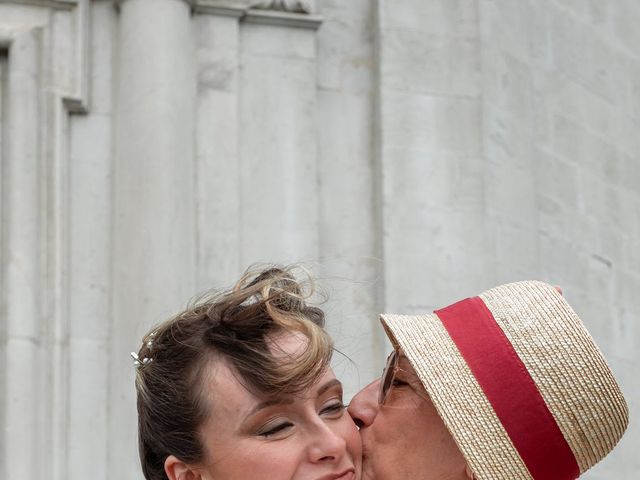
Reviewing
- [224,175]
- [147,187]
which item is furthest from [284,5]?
[147,187]

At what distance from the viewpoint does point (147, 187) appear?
5.20m

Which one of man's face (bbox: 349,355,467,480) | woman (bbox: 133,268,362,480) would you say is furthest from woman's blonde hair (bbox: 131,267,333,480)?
man's face (bbox: 349,355,467,480)

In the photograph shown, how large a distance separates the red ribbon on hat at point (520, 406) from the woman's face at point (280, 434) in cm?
30

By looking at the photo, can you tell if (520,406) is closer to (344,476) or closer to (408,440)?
(408,440)

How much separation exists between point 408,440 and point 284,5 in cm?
322

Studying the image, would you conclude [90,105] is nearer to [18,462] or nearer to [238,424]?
[18,462]

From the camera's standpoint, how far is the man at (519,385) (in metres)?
2.45

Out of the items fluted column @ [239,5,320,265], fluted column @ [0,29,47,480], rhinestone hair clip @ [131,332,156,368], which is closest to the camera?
rhinestone hair clip @ [131,332,156,368]

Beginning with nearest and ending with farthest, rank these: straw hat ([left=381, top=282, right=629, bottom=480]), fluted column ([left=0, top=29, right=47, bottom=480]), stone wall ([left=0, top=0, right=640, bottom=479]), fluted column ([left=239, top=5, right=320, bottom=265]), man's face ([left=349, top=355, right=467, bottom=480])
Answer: straw hat ([left=381, top=282, right=629, bottom=480]) < man's face ([left=349, top=355, right=467, bottom=480]) < fluted column ([left=0, top=29, right=47, bottom=480]) < stone wall ([left=0, top=0, right=640, bottom=479]) < fluted column ([left=239, top=5, right=320, bottom=265])

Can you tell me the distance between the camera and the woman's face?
2607 mm

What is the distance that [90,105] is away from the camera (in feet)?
17.6

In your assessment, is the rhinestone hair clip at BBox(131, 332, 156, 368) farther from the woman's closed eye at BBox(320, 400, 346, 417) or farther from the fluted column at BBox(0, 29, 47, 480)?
the fluted column at BBox(0, 29, 47, 480)

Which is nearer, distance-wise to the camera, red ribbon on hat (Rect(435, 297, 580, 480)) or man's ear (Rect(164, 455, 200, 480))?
red ribbon on hat (Rect(435, 297, 580, 480))

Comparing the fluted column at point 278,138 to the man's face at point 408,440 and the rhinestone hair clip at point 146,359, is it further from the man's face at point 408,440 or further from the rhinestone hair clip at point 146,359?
the man's face at point 408,440
